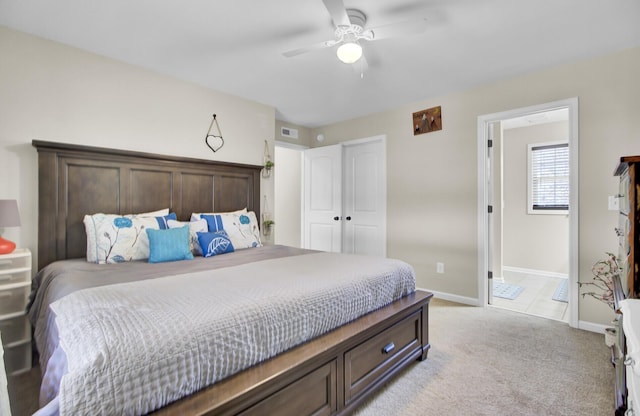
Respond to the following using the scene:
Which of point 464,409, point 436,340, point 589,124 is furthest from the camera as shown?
point 589,124

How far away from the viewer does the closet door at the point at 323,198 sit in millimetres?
4688

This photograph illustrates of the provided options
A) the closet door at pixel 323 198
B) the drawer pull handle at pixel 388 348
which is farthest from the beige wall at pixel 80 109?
the drawer pull handle at pixel 388 348

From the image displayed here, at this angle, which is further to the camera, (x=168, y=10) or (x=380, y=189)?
(x=380, y=189)

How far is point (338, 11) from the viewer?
1838mm

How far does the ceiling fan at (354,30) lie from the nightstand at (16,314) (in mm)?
2443

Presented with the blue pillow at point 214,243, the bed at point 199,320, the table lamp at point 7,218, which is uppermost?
the table lamp at point 7,218

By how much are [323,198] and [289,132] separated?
3.87ft

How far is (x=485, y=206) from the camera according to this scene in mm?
3379

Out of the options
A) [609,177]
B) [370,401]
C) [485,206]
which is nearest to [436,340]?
[370,401]

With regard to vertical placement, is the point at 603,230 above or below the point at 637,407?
above

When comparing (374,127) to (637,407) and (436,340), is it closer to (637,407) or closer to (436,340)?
(436,340)

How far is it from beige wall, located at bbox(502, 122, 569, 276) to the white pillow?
5.08 metres

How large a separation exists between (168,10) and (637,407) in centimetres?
286

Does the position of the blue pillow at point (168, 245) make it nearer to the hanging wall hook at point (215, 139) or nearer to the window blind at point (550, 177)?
the hanging wall hook at point (215, 139)
